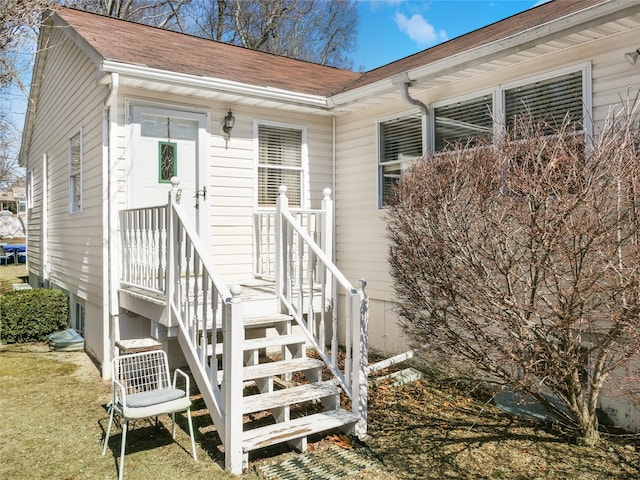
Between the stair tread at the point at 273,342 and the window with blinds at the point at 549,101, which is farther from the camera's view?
the window with blinds at the point at 549,101

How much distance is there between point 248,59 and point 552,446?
7.48m

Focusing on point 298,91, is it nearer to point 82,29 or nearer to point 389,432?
point 82,29

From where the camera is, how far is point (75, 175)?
7.84 meters

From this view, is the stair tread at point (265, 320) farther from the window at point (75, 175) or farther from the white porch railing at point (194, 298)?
the window at point (75, 175)

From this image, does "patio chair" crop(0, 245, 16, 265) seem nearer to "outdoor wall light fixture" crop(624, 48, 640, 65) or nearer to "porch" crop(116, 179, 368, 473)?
"porch" crop(116, 179, 368, 473)

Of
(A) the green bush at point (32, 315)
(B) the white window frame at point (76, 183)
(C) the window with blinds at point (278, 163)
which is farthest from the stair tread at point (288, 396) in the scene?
(A) the green bush at point (32, 315)

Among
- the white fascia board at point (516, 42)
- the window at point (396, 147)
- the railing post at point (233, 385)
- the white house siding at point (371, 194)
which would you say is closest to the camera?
the railing post at point (233, 385)

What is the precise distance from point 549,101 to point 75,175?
687cm

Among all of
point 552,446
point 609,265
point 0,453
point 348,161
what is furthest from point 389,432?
point 348,161

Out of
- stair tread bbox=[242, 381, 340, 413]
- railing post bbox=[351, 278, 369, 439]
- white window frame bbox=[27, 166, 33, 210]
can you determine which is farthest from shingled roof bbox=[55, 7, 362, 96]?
white window frame bbox=[27, 166, 33, 210]

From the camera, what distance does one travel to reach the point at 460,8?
2055 cm

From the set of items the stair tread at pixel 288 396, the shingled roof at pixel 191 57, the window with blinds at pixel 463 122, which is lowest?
the stair tread at pixel 288 396

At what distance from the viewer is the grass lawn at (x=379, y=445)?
3756 millimetres

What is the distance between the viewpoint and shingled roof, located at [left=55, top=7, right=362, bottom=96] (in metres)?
6.36
